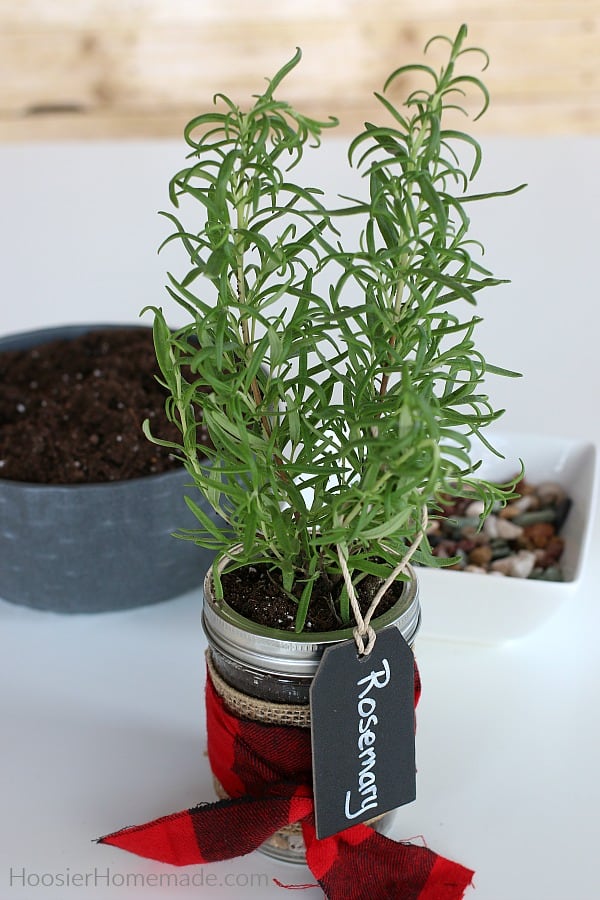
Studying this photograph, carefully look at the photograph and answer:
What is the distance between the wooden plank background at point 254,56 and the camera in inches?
133

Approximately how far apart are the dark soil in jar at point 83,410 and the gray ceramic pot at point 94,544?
0.11 feet

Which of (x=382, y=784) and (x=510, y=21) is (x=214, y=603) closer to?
(x=382, y=784)

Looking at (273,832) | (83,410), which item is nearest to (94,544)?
(83,410)

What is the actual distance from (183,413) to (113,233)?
104 centimetres

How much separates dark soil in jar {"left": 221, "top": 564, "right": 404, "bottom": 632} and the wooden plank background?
2974mm

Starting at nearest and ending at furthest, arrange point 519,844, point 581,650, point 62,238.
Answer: point 519,844 → point 581,650 → point 62,238

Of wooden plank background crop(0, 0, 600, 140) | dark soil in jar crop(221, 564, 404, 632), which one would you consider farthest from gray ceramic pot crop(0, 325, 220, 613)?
wooden plank background crop(0, 0, 600, 140)

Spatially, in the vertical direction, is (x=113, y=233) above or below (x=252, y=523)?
above

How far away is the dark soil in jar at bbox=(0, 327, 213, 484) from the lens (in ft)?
2.49

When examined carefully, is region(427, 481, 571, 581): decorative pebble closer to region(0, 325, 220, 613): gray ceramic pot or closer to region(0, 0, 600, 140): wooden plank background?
region(0, 325, 220, 613): gray ceramic pot

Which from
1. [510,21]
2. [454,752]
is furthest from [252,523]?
[510,21]

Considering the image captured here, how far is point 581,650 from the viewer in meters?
0.76
